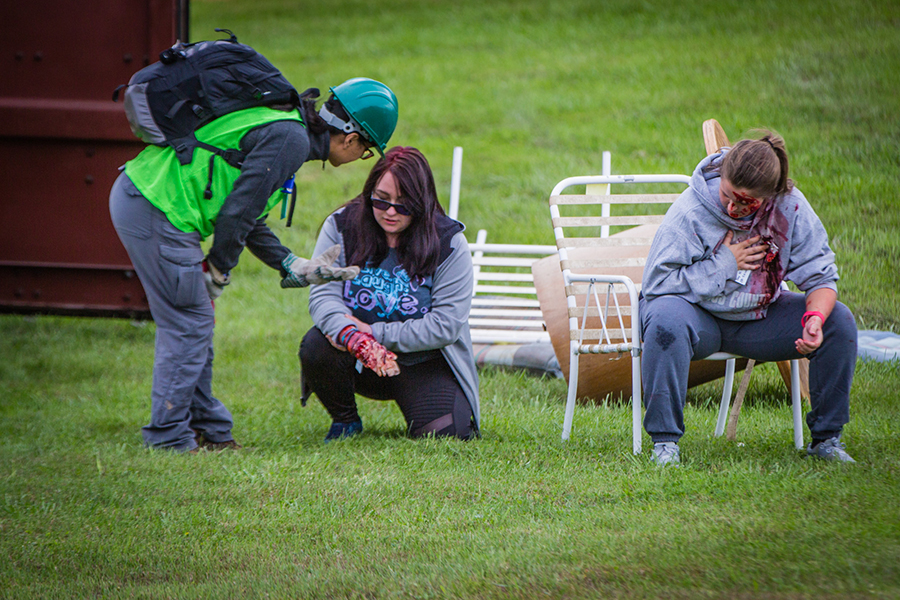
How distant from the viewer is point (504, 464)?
12.1 feet

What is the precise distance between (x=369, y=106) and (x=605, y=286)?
161 centimetres

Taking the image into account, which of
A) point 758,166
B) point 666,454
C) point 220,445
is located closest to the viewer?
point 758,166

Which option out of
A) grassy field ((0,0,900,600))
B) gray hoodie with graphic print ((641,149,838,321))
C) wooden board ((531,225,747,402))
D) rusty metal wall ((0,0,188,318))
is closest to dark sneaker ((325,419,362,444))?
grassy field ((0,0,900,600))

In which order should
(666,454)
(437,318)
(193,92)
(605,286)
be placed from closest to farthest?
(666,454) → (193,92) → (437,318) → (605,286)

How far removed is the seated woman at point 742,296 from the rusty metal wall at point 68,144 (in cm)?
358

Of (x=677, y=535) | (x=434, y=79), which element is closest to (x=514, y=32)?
(x=434, y=79)

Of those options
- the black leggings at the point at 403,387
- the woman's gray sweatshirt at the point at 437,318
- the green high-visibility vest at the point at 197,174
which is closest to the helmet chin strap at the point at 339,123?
the green high-visibility vest at the point at 197,174

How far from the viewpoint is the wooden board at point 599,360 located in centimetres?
482

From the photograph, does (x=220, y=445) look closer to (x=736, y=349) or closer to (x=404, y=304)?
(x=404, y=304)

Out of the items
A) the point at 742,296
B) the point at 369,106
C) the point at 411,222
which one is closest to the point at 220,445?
the point at 411,222

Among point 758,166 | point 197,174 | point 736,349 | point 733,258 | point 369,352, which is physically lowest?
point 369,352

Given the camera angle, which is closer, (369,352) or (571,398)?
(369,352)

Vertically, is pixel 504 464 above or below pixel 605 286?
below

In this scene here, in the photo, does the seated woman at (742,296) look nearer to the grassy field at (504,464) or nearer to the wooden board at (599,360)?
the grassy field at (504,464)
